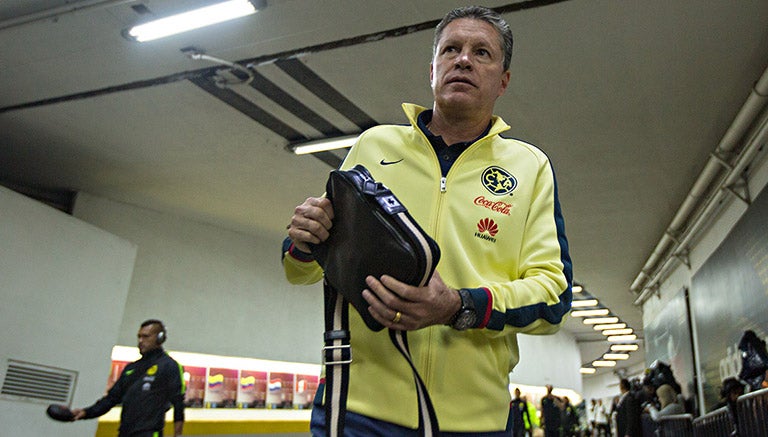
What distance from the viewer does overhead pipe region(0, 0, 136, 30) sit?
5770 millimetres

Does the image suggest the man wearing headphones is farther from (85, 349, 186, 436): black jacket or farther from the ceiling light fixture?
the ceiling light fixture

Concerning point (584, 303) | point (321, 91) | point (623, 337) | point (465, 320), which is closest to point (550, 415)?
point (584, 303)

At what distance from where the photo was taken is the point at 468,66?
1577 millimetres

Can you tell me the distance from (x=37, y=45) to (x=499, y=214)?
6.47m

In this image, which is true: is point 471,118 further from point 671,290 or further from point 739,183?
A: point 671,290

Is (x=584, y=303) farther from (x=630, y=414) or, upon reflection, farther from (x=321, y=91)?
(x=321, y=91)

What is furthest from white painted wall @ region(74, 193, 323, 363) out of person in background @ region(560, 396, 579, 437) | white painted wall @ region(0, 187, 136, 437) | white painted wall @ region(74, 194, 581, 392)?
person in background @ region(560, 396, 579, 437)

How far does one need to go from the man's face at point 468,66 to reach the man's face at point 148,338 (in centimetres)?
474

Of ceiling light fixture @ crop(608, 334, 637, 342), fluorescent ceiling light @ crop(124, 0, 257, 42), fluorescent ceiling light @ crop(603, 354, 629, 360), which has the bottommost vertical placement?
fluorescent ceiling light @ crop(124, 0, 257, 42)

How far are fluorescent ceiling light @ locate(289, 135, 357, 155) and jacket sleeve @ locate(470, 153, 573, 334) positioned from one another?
6911 mm

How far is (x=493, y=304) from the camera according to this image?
1.25 m

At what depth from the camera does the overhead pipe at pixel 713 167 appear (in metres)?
6.94

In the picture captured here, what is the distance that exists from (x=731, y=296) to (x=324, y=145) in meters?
5.52

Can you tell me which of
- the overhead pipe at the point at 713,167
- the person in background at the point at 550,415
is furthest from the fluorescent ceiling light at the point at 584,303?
the overhead pipe at the point at 713,167
